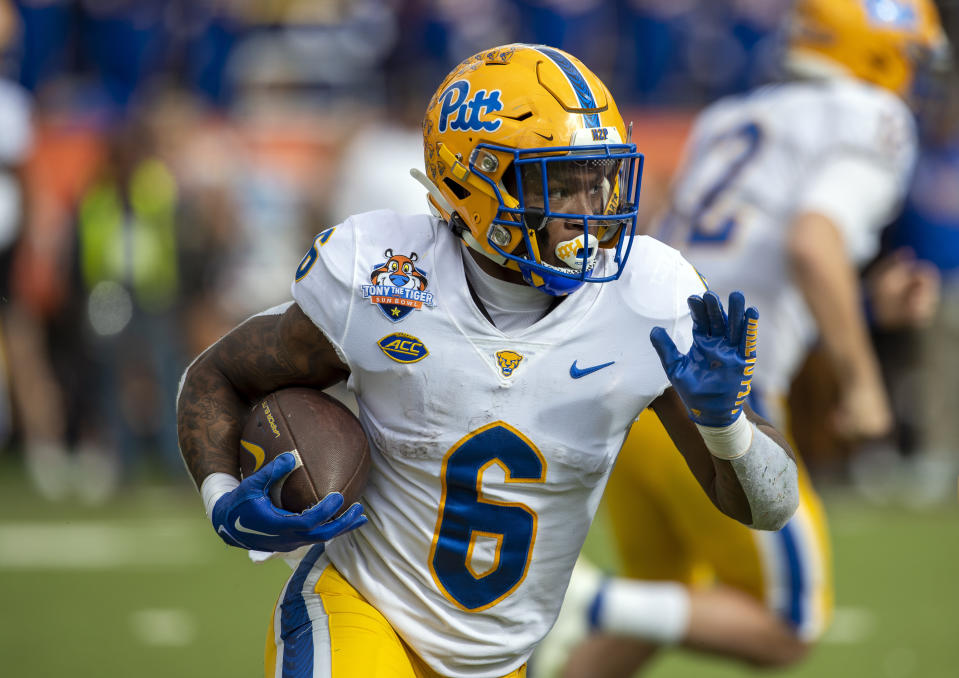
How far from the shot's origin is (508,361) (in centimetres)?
250

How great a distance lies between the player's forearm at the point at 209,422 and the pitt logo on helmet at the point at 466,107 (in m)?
0.66

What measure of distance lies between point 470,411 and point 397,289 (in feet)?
0.85

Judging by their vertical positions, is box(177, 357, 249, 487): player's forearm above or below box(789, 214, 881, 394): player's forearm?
above

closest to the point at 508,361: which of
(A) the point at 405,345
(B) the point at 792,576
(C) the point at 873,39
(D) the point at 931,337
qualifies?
(A) the point at 405,345

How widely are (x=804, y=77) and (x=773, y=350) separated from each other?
2.73ft

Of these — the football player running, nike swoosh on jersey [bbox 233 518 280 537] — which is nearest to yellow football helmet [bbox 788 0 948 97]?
the football player running

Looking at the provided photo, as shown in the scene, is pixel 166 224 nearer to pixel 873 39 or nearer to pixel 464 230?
pixel 873 39

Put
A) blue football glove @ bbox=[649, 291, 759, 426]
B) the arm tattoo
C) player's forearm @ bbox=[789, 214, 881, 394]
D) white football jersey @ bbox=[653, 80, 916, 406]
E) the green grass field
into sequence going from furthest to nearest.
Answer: the green grass field → white football jersey @ bbox=[653, 80, 916, 406] → player's forearm @ bbox=[789, 214, 881, 394] → the arm tattoo → blue football glove @ bbox=[649, 291, 759, 426]

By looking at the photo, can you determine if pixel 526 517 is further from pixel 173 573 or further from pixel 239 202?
pixel 239 202

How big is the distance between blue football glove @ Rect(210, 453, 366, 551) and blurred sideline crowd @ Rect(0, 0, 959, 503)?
434cm

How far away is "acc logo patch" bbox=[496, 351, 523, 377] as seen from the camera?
98.0 inches

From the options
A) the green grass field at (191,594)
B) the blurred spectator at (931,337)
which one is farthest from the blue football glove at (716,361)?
the blurred spectator at (931,337)

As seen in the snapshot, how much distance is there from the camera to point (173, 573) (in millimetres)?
6102

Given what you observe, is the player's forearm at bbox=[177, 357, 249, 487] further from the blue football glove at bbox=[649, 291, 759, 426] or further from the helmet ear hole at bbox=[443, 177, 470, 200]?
the blue football glove at bbox=[649, 291, 759, 426]
